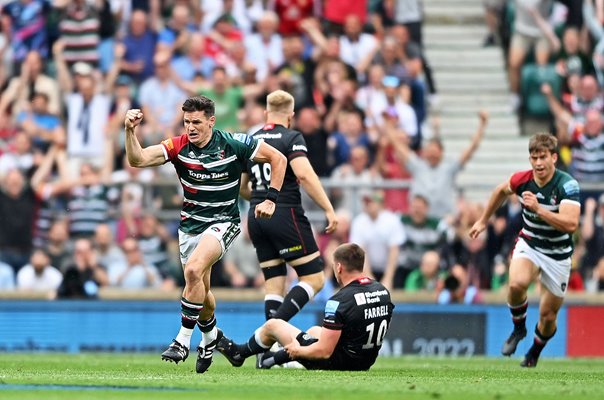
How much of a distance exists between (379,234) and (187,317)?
26.6 feet

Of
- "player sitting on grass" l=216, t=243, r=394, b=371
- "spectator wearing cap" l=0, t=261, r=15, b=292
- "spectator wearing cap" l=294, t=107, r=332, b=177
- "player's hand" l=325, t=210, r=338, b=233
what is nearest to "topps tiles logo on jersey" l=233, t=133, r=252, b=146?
"player sitting on grass" l=216, t=243, r=394, b=371

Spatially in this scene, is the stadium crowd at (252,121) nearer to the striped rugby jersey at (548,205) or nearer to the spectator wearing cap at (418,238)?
the spectator wearing cap at (418,238)

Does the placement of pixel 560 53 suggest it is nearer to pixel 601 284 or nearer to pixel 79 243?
pixel 601 284

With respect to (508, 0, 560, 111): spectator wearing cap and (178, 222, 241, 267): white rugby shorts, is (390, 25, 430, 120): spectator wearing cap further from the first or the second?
(178, 222, 241, 267): white rugby shorts

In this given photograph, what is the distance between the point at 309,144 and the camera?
2178cm

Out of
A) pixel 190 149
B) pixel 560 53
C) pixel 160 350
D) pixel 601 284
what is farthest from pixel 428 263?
pixel 190 149

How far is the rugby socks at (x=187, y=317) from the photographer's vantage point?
1292 cm

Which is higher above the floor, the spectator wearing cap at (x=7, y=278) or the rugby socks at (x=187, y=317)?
the rugby socks at (x=187, y=317)

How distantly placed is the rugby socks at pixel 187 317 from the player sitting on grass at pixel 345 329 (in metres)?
0.90

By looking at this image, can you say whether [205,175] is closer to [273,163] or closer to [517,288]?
[273,163]

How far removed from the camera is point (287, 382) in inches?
471

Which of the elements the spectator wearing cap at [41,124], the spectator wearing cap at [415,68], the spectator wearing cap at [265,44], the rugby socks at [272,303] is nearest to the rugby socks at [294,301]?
the rugby socks at [272,303]

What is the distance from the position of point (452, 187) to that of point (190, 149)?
8449mm

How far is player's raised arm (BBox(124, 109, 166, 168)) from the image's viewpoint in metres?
12.5
